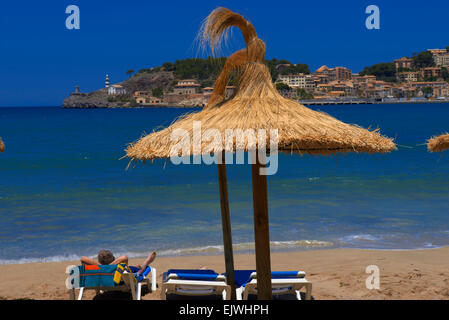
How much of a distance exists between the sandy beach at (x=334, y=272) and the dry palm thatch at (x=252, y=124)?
2.53 meters

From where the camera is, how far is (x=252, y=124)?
3873 millimetres

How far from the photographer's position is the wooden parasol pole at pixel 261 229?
408cm

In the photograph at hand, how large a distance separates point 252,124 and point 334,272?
13.3 feet

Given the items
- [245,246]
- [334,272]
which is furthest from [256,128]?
[245,246]

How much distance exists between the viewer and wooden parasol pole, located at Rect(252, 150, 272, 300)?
408 cm

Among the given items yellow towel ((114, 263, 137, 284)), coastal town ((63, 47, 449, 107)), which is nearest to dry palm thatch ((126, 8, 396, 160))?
yellow towel ((114, 263, 137, 284))

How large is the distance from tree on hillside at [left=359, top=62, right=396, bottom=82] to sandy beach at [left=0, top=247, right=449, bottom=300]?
14632 cm

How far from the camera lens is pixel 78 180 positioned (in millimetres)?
19562

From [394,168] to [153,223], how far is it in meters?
13.6

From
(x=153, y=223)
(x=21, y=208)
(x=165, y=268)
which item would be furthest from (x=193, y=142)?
(x=21, y=208)

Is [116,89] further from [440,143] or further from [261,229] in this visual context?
[261,229]

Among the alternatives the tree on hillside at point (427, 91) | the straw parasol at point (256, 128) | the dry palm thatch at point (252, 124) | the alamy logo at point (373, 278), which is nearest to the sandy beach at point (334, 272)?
A: the alamy logo at point (373, 278)

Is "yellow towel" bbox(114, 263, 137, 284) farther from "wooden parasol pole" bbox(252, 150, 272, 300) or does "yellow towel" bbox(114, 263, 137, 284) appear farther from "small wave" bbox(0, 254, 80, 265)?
"small wave" bbox(0, 254, 80, 265)

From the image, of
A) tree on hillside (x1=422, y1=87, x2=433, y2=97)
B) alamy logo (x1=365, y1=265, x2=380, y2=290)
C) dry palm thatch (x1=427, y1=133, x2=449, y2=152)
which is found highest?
tree on hillside (x1=422, y1=87, x2=433, y2=97)
